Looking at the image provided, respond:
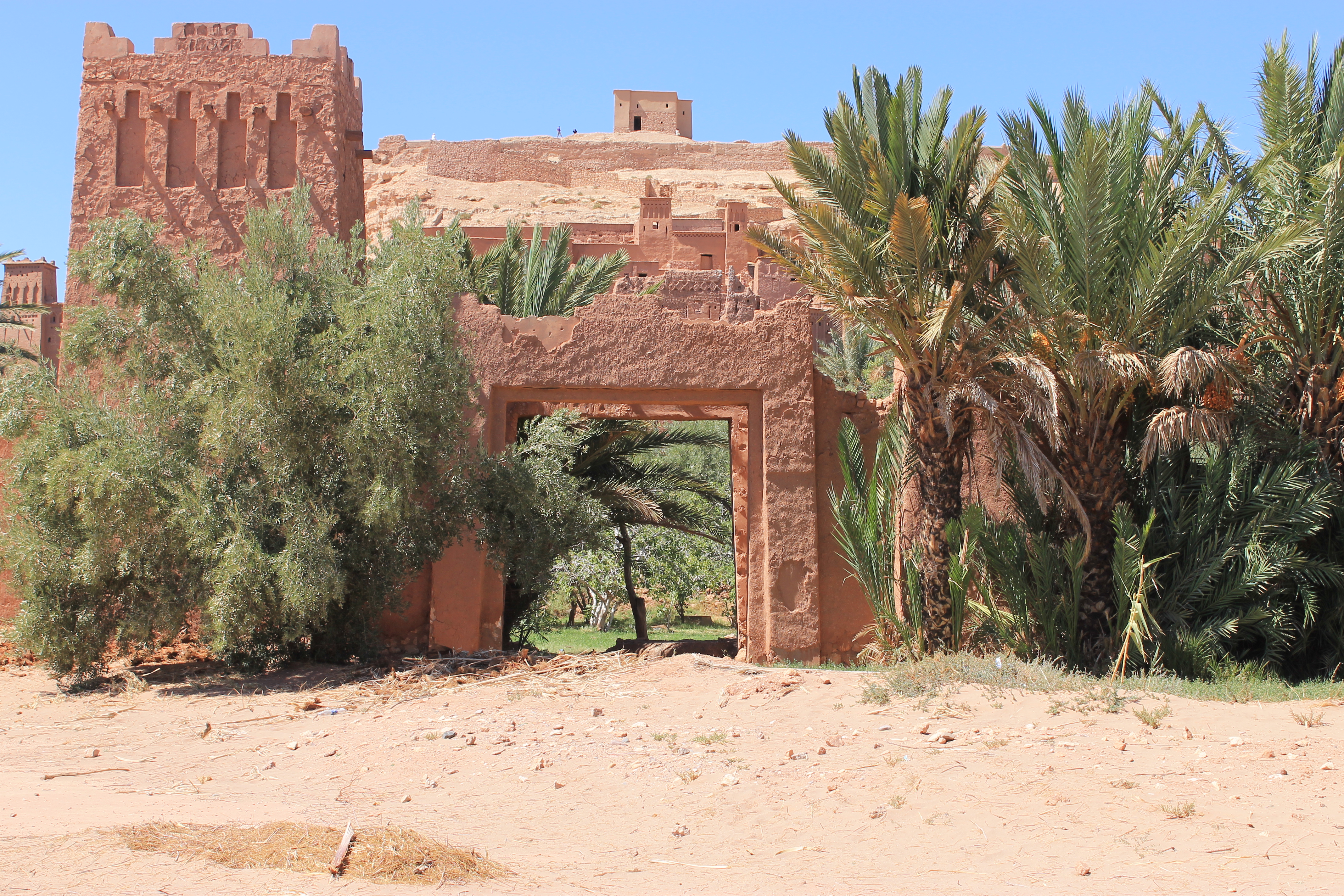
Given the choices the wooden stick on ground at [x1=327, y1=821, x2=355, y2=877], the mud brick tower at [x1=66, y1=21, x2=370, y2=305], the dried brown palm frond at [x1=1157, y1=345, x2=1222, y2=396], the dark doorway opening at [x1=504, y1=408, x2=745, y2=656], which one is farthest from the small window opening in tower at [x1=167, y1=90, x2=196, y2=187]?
the dried brown palm frond at [x1=1157, y1=345, x2=1222, y2=396]

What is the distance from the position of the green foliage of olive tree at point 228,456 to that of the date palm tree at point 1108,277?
198 inches

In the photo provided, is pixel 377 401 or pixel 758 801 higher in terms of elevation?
pixel 377 401

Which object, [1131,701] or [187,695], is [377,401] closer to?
[187,695]

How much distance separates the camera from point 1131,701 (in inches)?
292

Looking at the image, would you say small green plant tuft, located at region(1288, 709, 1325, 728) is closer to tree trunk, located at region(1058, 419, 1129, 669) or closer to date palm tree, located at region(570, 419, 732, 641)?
tree trunk, located at region(1058, 419, 1129, 669)

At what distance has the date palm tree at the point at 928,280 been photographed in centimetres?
927

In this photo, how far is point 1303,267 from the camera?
9.85 m

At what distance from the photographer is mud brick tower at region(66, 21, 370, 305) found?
12.2 metres

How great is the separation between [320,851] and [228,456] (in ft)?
14.5

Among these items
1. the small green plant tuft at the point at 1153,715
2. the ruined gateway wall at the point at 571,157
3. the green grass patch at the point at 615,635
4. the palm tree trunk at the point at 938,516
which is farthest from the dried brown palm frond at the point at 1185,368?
the ruined gateway wall at the point at 571,157

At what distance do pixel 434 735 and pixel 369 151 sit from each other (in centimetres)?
871

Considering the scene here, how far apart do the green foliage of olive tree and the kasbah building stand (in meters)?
0.84

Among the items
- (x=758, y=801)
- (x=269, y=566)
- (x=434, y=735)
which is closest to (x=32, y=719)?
(x=269, y=566)

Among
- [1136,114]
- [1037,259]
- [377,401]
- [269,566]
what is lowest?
[269,566]
